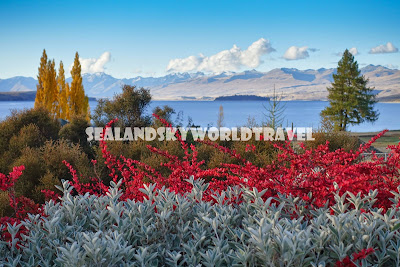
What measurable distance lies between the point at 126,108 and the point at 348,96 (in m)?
26.2

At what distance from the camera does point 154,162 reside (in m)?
6.13

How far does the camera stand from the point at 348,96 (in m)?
34.9

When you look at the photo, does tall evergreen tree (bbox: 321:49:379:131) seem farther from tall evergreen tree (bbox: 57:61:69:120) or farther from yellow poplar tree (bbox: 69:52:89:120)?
tall evergreen tree (bbox: 57:61:69:120)

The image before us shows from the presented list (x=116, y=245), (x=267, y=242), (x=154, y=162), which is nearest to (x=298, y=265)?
(x=267, y=242)

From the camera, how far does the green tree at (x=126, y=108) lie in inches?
637

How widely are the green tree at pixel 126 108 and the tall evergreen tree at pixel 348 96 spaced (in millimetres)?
22960

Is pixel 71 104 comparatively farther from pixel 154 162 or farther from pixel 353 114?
pixel 353 114

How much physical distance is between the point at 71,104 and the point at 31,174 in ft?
65.7

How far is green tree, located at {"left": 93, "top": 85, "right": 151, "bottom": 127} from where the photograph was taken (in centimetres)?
1617

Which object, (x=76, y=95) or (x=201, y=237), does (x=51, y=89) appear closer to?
(x=76, y=95)

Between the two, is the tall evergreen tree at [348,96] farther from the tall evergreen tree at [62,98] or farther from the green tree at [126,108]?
the tall evergreen tree at [62,98]

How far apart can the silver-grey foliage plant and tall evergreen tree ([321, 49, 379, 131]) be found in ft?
112

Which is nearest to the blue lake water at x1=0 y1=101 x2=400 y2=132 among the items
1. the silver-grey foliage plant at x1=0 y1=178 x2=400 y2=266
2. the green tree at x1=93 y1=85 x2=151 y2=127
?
the green tree at x1=93 y1=85 x2=151 y2=127

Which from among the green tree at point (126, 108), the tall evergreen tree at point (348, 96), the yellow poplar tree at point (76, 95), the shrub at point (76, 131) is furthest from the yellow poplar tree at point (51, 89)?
the tall evergreen tree at point (348, 96)
